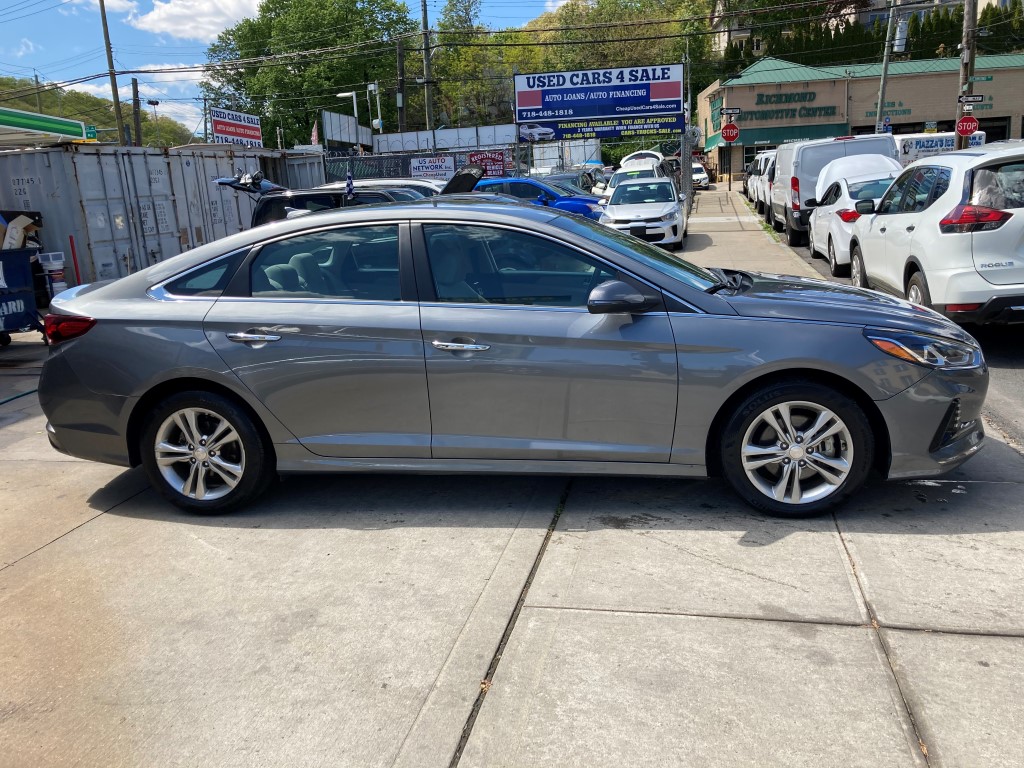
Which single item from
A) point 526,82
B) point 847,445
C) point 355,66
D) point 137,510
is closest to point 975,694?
point 847,445

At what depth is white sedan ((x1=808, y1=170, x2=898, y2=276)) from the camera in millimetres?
12262

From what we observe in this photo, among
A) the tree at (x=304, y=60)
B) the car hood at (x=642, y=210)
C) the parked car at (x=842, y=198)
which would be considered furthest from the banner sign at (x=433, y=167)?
the tree at (x=304, y=60)

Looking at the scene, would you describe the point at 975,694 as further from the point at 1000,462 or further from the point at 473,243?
the point at 473,243

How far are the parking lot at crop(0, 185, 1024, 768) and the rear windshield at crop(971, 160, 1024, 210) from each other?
2.92 meters

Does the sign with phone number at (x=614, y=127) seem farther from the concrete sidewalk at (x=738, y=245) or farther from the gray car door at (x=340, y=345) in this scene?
the gray car door at (x=340, y=345)

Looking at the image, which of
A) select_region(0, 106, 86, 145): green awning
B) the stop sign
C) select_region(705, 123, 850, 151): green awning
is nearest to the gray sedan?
select_region(0, 106, 86, 145): green awning

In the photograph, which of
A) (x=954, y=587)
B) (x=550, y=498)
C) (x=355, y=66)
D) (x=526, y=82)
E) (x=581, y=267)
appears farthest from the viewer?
(x=355, y=66)

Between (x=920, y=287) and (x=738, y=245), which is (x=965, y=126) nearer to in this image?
(x=738, y=245)

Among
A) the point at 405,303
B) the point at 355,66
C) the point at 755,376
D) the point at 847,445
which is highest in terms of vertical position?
the point at 355,66

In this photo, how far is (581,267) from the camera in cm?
448

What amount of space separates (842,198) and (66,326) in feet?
37.4

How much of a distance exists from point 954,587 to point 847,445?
33.0 inches

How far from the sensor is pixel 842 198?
13219 millimetres

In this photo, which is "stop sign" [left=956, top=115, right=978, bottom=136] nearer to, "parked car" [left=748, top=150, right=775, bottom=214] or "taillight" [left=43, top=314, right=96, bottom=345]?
"parked car" [left=748, top=150, right=775, bottom=214]
